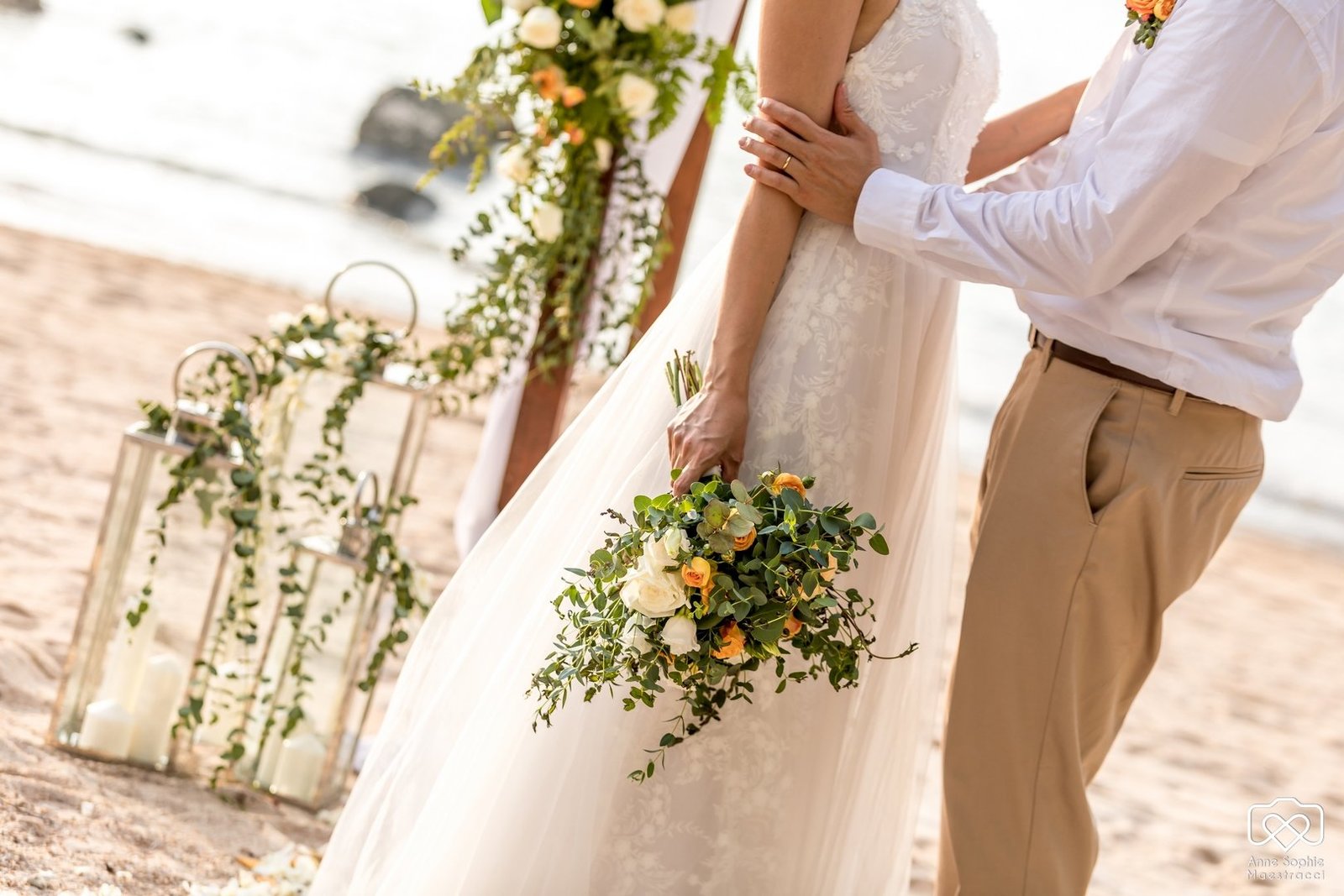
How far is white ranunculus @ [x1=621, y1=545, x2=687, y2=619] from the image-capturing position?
1.61 m

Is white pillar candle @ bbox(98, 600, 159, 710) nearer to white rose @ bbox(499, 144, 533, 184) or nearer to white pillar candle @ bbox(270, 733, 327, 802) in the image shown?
white pillar candle @ bbox(270, 733, 327, 802)

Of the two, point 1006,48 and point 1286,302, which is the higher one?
point 1006,48

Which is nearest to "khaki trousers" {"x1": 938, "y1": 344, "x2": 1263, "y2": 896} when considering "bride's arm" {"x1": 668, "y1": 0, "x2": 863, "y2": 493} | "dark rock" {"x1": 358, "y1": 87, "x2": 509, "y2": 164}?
"bride's arm" {"x1": 668, "y1": 0, "x2": 863, "y2": 493}

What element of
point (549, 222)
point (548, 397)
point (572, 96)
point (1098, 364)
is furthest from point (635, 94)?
point (1098, 364)

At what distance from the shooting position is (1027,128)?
2213 millimetres

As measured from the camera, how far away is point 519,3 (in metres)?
3.09

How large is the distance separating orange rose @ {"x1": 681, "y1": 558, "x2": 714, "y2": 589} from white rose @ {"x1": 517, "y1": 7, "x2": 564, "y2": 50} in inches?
72.1

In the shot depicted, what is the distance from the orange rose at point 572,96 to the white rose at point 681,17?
0.26m

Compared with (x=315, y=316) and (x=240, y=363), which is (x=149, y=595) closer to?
(x=240, y=363)

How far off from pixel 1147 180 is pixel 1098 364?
1.05ft

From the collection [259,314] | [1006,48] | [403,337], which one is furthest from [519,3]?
[1006,48]

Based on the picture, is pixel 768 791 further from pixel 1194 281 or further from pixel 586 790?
pixel 1194 281

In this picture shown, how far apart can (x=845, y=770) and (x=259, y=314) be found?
6.38 m

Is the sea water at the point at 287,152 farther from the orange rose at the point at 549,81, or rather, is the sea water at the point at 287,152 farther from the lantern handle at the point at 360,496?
the lantern handle at the point at 360,496
